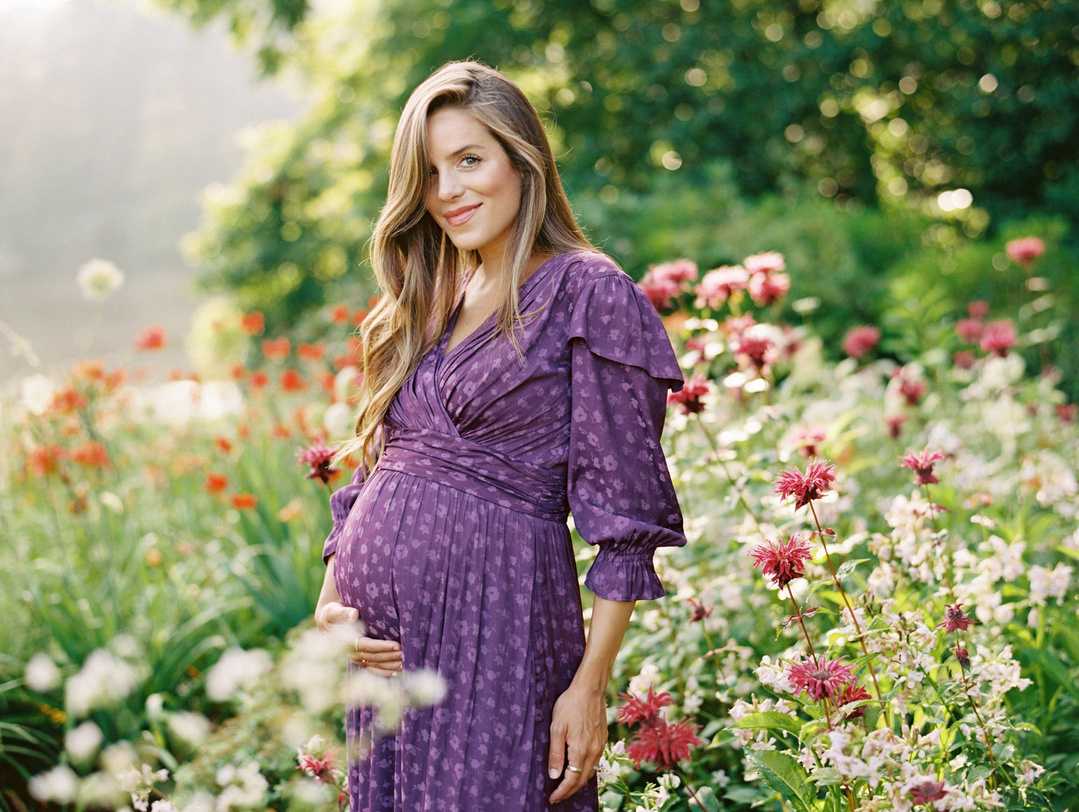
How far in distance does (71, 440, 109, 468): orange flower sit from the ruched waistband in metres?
2.27

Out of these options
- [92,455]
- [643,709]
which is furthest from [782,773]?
[92,455]

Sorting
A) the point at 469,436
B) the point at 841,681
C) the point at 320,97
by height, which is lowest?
the point at 841,681

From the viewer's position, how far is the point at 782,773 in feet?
5.37

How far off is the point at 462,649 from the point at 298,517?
86.9 inches

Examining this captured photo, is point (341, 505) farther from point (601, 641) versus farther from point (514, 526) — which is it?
point (601, 641)

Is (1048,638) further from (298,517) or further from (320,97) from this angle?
(320,97)

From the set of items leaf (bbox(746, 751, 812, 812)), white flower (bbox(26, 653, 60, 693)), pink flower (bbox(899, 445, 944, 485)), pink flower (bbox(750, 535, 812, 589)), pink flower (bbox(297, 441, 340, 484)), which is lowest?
white flower (bbox(26, 653, 60, 693))

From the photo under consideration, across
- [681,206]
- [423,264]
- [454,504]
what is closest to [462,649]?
[454,504]

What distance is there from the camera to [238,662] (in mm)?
1729

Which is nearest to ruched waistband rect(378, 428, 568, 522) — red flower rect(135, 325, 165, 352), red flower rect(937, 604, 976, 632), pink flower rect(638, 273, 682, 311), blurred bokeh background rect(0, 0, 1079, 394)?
red flower rect(937, 604, 976, 632)

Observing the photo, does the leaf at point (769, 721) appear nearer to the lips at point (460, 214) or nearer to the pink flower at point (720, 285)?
the lips at point (460, 214)

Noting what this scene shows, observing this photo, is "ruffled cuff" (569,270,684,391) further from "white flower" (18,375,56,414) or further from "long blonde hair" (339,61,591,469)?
"white flower" (18,375,56,414)

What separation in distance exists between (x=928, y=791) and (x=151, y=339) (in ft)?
12.3

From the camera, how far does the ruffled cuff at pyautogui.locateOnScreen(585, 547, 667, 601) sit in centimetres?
161
